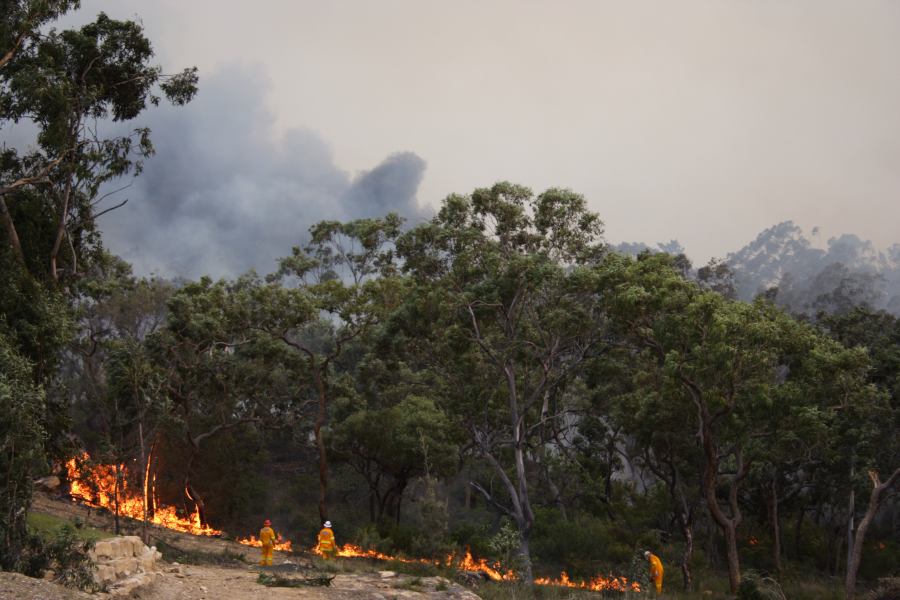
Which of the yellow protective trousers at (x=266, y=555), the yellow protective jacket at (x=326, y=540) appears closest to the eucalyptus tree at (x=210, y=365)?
the yellow protective trousers at (x=266, y=555)

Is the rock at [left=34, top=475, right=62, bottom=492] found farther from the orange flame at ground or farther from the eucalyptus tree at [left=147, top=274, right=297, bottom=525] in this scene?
the orange flame at ground

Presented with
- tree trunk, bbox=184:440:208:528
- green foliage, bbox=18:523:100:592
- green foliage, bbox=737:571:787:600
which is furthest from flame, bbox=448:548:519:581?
green foliage, bbox=18:523:100:592

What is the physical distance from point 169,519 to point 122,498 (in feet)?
8.22

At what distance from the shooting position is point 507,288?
25.7 meters

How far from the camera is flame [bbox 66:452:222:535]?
28062 mm

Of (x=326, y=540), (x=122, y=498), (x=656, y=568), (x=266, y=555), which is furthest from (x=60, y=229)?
(x=656, y=568)

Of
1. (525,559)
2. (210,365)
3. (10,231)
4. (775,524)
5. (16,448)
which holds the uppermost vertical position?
(10,231)

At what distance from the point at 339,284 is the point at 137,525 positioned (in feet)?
40.9

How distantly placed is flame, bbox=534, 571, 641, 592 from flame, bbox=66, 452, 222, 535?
15778 millimetres

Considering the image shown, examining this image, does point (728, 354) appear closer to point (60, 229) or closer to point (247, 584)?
point (247, 584)

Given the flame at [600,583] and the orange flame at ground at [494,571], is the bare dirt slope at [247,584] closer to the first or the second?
the orange flame at ground at [494,571]

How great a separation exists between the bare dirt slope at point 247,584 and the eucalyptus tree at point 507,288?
266 inches

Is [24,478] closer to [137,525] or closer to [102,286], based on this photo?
[137,525]

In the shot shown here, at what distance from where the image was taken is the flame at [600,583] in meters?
23.1
